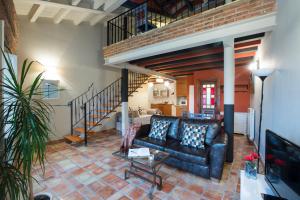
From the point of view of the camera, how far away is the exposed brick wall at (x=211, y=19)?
8.00ft

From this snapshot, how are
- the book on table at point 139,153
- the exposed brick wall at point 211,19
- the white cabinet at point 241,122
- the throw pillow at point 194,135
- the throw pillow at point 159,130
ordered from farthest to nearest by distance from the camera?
the white cabinet at point 241,122 < the throw pillow at point 159,130 < the throw pillow at point 194,135 < the exposed brick wall at point 211,19 < the book on table at point 139,153

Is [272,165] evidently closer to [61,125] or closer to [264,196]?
[264,196]

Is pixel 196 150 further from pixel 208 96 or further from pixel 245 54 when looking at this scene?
pixel 208 96

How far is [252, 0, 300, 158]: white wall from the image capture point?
175 centimetres

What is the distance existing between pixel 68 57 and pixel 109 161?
3.77 meters

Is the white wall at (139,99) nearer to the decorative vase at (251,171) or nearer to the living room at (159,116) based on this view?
the living room at (159,116)

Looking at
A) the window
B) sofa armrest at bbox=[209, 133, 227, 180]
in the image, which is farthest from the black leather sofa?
the window

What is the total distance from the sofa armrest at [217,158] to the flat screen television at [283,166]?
2.91ft

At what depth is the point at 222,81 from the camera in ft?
21.1

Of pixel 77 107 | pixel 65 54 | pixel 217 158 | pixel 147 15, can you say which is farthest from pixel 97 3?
pixel 217 158

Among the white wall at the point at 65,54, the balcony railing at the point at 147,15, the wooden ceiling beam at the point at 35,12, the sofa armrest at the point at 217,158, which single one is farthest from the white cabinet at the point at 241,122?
the wooden ceiling beam at the point at 35,12

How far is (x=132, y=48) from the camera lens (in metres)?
4.31

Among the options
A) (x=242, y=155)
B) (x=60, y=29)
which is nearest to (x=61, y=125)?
(x=60, y=29)

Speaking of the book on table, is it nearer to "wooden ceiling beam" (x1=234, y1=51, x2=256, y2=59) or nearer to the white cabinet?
"wooden ceiling beam" (x1=234, y1=51, x2=256, y2=59)
